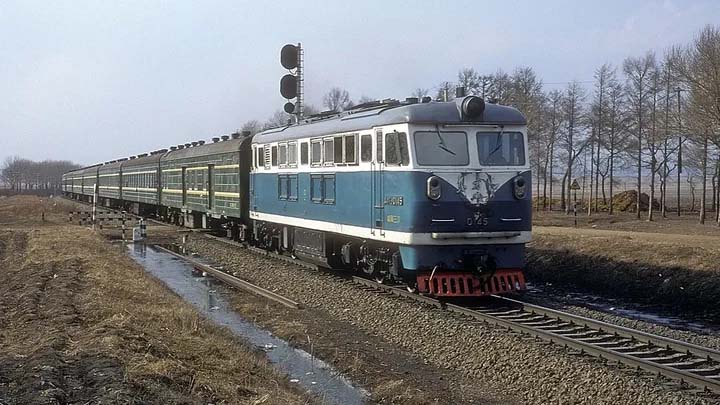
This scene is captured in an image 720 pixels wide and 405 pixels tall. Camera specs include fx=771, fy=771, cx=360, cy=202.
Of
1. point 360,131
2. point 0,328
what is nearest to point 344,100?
point 360,131

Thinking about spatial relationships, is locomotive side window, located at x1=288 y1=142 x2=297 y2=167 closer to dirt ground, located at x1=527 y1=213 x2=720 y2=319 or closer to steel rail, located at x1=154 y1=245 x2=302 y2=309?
steel rail, located at x1=154 y1=245 x2=302 y2=309

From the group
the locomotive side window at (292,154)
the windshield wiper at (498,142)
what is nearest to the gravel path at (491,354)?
the windshield wiper at (498,142)

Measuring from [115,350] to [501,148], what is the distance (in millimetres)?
8719

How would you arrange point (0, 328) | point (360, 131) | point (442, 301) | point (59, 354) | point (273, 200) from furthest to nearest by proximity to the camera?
point (273, 200) < point (360, 131) < point (442, 301) < point (0, 328) < point (59, 354)

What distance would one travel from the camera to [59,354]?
850 cm

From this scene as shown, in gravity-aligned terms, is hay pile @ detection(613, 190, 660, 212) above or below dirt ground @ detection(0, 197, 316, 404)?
above

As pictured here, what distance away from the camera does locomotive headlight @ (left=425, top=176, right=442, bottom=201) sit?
46.1ft

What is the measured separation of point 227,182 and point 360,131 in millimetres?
12833

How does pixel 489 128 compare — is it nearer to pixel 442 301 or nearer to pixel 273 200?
pixel 442 301

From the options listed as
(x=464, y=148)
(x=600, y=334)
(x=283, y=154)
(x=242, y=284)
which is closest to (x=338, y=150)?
(x=464, y=148)

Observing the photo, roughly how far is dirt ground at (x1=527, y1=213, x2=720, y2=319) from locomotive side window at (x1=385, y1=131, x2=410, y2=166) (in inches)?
298

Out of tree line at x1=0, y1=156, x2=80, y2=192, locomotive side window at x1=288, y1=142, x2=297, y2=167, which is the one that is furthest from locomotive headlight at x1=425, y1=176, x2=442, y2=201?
tree line at x1=0, y1=156, x2=80, y2=192

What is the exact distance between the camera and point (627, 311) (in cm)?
1648

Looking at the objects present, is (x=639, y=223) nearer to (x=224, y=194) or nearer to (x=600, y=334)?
(x=224, y=194)
